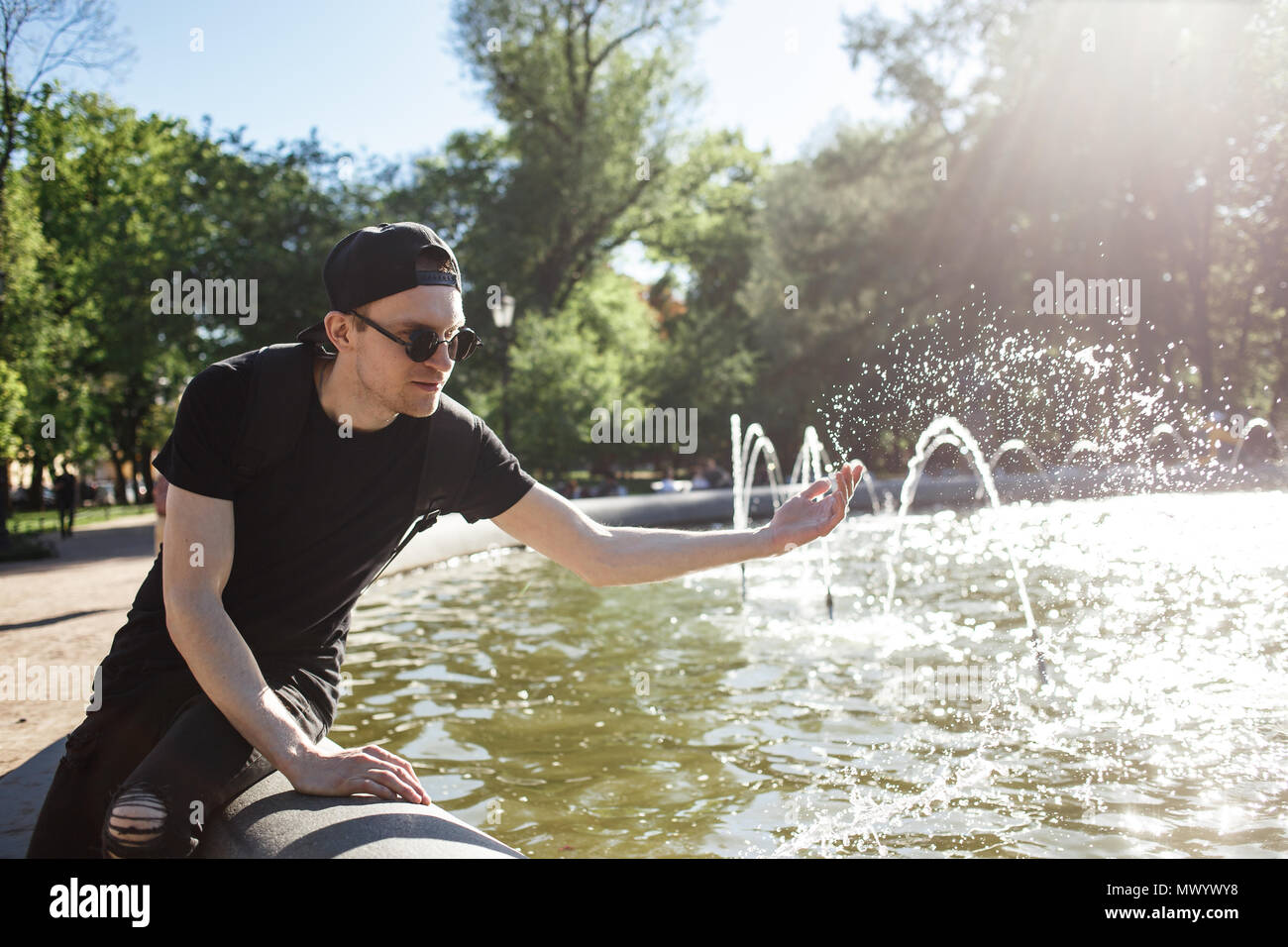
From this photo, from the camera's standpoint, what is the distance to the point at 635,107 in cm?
3247

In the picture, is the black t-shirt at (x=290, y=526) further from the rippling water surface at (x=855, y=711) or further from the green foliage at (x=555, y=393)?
the green foliage at (x=555, y=393)

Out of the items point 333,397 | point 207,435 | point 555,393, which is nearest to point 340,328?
point 333,397

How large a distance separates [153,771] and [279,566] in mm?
571

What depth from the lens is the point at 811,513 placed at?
2.96 meters

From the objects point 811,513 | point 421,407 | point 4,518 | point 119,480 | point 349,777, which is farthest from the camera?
point 119,480

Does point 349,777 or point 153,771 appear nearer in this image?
point 153,771

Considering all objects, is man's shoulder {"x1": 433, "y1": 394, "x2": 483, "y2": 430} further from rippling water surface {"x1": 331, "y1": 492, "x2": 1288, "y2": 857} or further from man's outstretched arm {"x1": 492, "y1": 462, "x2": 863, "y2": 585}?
rippling water surface {"x1": 331, "y1": 492, "x2": 1288, "y2": 857}

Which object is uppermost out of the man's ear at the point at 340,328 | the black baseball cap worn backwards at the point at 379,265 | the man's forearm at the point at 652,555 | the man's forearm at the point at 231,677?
the black baseball cap worn backwards at the point at 379,265

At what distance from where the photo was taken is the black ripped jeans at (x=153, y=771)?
2283 mm

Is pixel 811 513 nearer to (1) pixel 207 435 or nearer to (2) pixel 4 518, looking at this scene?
(1) pixel 207 435

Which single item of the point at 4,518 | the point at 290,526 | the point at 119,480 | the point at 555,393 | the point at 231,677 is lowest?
the point at 119,480

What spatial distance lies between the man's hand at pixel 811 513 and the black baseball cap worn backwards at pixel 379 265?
3.74 ft

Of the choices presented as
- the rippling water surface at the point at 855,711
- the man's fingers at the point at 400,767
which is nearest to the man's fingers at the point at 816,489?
the man's fingers at the point at 400,767
